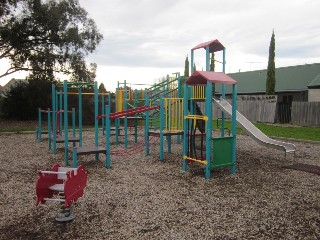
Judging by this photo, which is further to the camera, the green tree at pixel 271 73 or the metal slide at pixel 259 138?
the green tree at pixel 271 73

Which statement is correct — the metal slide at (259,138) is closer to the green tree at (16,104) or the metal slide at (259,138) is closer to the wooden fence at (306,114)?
the wooden fence at (306,114)

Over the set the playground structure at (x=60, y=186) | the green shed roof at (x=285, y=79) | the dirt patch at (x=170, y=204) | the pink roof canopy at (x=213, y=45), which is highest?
the green shed roof at (x=285, y=79)

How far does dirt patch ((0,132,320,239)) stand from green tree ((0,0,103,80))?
47.6ft

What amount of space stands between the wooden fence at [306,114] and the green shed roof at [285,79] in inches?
147

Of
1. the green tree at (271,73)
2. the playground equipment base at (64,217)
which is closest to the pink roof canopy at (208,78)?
the playground equipment base at (64,217)

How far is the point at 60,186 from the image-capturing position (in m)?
4.05

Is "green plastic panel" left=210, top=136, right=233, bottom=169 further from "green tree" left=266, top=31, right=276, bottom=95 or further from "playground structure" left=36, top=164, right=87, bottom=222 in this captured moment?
"green tree" left=266, top=31, right=276, bottom=95

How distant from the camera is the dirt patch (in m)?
3.74

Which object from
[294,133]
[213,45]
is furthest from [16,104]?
[294,133]

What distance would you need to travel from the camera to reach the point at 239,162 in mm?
8164

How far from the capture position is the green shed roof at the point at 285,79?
1025 inches

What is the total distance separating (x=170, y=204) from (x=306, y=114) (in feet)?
59.3

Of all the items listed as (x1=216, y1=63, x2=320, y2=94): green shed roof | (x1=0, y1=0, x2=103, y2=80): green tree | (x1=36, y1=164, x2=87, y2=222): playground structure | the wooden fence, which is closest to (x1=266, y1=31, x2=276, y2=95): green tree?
(x1=216, y1=63, x2=320, y2=94): green shed roof

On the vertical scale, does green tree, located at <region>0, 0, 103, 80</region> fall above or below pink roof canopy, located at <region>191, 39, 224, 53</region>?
above
